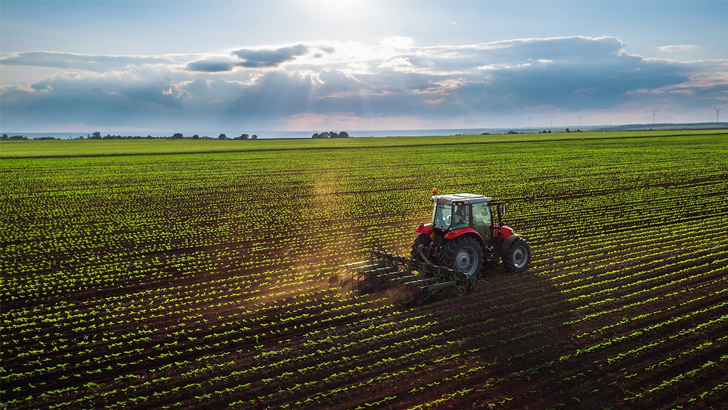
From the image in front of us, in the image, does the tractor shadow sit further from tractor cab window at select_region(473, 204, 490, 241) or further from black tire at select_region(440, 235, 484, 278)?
tractor cab window at select_region(473, 204, 490, 241)

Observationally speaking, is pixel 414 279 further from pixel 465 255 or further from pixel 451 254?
pixel 465 255

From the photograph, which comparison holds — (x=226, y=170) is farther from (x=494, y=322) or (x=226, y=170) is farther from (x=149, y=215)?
(x=494, y=322)

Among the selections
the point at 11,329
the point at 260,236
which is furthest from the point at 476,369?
the point at 260,236

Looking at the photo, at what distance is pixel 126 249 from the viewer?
62.9 feet

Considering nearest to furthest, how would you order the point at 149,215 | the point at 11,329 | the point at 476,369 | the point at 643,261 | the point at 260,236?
the point at 476,369
the point at 11,329
the point at 643,261
the point at 260,236
the point at 149,215

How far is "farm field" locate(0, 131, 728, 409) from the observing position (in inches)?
355

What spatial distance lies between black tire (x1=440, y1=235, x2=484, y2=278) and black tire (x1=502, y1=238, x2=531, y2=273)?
97 centimetres

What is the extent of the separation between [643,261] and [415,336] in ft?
30.0

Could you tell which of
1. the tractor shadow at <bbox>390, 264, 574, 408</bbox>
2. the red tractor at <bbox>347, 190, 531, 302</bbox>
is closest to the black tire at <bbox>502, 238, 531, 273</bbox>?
the red tractor at <bbox>347, 190, 531, 302</bbox>

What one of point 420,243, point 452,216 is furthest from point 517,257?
point 420,243

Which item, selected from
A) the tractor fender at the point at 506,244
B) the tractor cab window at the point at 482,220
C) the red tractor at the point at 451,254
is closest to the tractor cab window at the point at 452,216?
the red tractor at the point at 451,254

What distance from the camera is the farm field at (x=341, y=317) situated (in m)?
9.02

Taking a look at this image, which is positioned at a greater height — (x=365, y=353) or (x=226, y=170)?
(x=226, y=170)

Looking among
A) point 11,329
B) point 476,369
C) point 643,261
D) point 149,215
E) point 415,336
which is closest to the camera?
point 476,369
